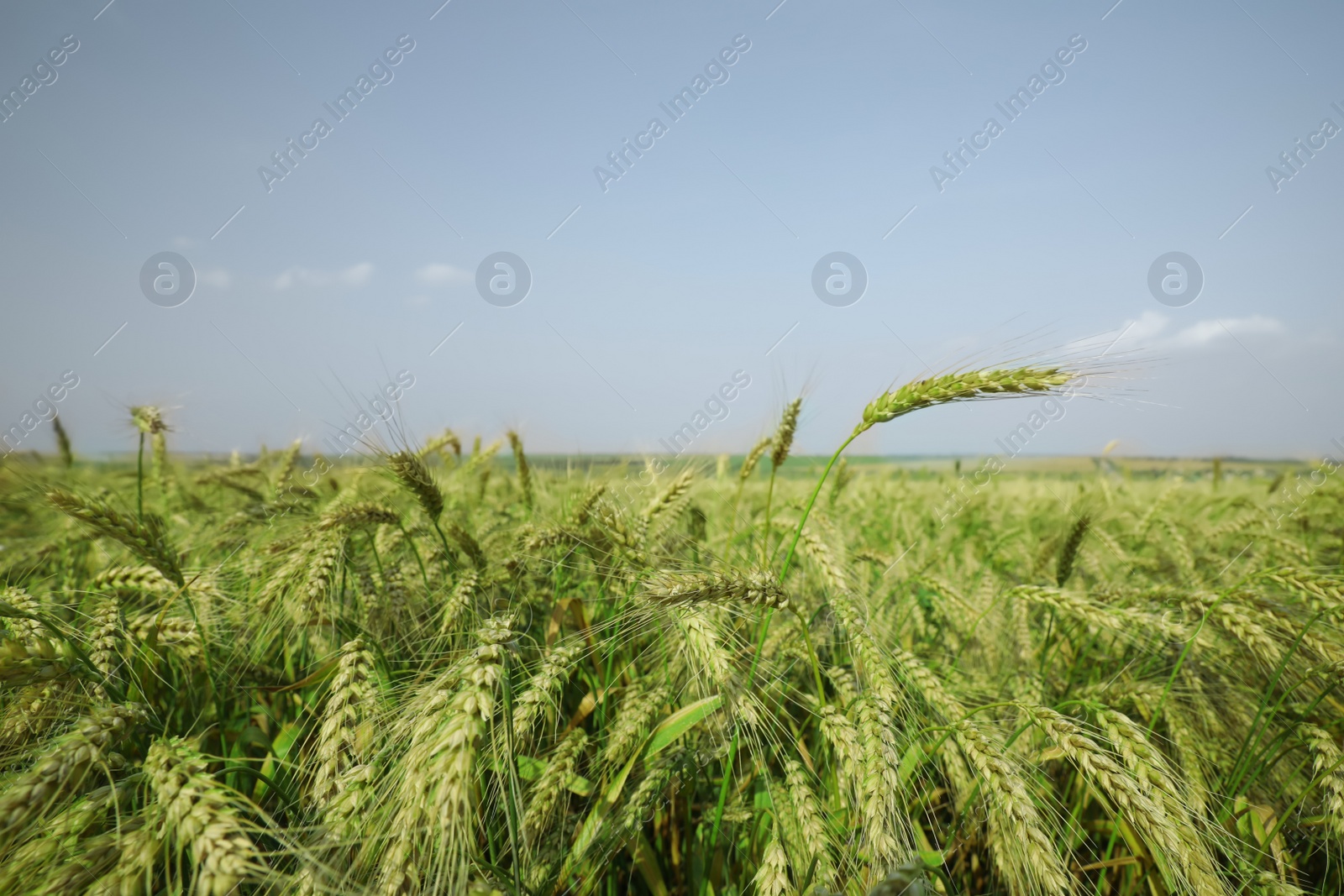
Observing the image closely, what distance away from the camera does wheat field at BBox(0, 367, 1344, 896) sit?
3.84ft

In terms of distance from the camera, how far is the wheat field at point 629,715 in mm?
1169

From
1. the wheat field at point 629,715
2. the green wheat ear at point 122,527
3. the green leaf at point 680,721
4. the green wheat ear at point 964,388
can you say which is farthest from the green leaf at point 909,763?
the green wheat ear at point 122,527

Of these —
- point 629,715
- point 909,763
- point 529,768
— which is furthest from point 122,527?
point 909,763

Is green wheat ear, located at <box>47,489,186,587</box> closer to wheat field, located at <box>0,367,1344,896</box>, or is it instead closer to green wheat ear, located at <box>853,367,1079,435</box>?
wheat field, located at <box>0,367,1344,896</box>

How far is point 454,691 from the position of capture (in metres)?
1.28

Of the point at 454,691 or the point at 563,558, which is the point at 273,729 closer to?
the point at 563,558

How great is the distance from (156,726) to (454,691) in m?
0.71

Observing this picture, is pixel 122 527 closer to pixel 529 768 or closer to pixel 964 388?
pixel 529 768

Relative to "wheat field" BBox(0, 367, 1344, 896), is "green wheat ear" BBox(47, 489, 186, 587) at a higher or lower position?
higher

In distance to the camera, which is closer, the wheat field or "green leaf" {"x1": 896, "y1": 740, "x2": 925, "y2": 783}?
the wheat field

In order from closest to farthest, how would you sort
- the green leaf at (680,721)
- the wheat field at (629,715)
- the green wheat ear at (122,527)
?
the wheat field at (629,715), the green leaf at (680,721), the green wheat ear at (122,527)

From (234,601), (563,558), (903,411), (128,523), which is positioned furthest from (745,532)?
(128,523)

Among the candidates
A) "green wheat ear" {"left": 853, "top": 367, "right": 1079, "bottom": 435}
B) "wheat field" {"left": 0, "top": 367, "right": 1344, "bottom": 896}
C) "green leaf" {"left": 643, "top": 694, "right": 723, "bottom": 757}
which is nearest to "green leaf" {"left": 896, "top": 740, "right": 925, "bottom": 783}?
"wheat field" {"left": 0, "top": 367, "right": 1344, "bottom": 896}

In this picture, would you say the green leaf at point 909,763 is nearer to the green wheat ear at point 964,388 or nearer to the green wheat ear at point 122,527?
the green wheat ear at point 964,388
